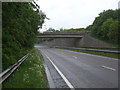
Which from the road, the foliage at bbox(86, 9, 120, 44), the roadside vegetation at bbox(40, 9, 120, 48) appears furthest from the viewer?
the foliage at bbox(86, 9, 120, 44)

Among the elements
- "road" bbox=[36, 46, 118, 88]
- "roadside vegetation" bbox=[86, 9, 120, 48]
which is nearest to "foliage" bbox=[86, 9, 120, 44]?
"roadside vegetation" bbox=[86, 9, 120, 48]

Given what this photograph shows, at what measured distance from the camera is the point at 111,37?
7456 centimetres

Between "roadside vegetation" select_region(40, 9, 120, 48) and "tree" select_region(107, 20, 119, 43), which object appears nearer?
"tree" select_region(107, 20, 119, 43)

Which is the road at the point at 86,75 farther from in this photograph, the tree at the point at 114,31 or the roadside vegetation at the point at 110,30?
the roadside vegetation at the point at 110,30

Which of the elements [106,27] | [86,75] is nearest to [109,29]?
[106,27]

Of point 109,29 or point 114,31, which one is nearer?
point 114,31

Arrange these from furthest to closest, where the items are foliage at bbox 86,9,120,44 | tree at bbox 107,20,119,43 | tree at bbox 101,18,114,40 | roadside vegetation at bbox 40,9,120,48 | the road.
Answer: tree at bbox 101,18,114,40 → foliage at bbox 86,9,120,44 → roadside vegetation at bbox 40,9,120,48 → tree at bbox 107,20,119,43 → the road

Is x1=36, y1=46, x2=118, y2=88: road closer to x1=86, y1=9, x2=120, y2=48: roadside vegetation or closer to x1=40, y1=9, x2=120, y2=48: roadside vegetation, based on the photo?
x1=40, y1=9, x2=120, y2=48: roadside vegetation

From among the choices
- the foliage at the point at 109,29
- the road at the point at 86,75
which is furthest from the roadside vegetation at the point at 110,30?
the road at the point at 86,75

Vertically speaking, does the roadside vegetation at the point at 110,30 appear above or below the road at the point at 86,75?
above

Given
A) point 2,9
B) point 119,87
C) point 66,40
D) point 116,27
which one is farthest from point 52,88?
point 66,40

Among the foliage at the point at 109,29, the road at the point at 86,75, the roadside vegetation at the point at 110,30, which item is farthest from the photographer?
the foliage at the point at 109,29

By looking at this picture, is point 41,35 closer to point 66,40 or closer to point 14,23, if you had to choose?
point 66,40

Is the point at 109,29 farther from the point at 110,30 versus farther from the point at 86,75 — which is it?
the point at 86,75
